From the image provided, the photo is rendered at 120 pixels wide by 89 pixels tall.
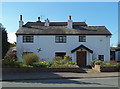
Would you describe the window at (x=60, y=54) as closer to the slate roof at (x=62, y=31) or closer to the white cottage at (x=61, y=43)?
the white cottage at (x=61, y=43)

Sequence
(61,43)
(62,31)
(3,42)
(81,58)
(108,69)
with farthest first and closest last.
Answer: (62,31)
(61,43)
(81,58)
(3,42)
(108,69)

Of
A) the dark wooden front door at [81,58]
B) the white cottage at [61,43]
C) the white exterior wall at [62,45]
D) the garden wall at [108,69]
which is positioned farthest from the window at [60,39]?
the garden wall at [108,69]

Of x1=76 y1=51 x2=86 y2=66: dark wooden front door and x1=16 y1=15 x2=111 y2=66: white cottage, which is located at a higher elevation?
x1=16 y1=15 x2=111 y2=66: white cottage

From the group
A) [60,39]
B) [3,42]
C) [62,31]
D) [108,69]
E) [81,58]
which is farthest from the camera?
[62,31]

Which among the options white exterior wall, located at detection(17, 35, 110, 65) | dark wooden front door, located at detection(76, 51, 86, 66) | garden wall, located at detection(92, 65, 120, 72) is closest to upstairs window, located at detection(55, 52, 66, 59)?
white exterior wall, located at detection(17, 35, 110, 65)

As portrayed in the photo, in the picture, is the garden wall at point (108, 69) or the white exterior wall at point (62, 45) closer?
the garden wall at point (108, 69)

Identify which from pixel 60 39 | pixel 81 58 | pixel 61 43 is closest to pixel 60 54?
pixel 61 43

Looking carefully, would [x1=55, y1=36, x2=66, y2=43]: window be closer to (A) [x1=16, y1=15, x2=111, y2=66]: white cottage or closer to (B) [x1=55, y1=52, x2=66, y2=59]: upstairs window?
(A) [x1=16, y1=15, x2=111, y2=66]: white cottage

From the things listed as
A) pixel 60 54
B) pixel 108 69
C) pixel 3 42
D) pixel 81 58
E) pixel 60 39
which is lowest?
pixel 108 69

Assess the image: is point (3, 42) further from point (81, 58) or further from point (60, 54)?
point (81, 58)

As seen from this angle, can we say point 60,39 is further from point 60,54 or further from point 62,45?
point 60,54

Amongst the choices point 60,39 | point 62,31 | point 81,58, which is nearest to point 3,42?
point 60,39

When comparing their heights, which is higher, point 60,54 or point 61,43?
point 61,43

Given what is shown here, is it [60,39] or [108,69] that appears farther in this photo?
[60,39]
